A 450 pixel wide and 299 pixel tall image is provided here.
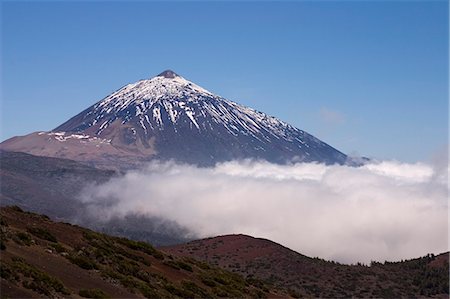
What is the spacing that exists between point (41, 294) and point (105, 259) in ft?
23.4

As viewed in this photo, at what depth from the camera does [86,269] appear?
72.7ft

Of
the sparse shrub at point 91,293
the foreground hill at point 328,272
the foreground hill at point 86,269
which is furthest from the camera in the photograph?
the foreground hill at point 328,272

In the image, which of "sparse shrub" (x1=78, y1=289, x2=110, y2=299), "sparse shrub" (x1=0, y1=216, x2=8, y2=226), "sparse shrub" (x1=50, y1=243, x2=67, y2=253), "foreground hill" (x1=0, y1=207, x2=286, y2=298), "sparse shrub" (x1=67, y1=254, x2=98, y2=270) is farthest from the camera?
"sparse shrub" (x1=0, y1=216, x2=8, y2=226)

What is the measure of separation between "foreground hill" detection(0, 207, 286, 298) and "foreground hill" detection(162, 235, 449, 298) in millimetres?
10947

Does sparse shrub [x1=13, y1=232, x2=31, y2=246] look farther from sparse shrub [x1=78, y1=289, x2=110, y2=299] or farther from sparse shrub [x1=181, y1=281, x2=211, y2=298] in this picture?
sparse shrub [x1=181, y1=281, x2=211, y2=298]

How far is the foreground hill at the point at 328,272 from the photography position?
49094mm

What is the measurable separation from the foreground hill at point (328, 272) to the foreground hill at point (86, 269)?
35.9 feet

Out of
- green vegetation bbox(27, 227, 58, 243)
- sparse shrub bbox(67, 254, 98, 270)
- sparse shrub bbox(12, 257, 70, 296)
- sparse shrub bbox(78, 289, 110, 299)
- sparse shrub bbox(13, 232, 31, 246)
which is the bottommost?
sparse shrub bbox(78, 289, 110, 299)

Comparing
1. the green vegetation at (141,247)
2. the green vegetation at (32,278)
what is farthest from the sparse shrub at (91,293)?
the green vegetation at (141,247)

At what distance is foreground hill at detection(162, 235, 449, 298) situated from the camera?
49.1 meters

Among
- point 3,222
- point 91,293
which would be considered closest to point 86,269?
point 91,293

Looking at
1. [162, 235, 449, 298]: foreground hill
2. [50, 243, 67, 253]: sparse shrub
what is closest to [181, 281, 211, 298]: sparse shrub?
[50, 243, 67, 253]: sparse shrub

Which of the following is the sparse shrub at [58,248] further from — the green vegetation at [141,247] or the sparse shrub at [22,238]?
the green vegetation at [141,247]

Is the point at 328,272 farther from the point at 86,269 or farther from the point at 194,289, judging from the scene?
the point at 86,269
